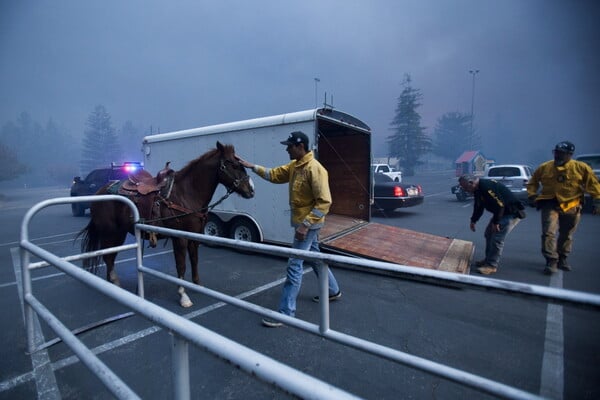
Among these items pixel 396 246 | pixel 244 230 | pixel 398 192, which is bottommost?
pixel 396 246

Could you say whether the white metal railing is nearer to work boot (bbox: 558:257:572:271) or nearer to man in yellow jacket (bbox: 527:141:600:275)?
man in yellow jacket (bbox: 527:141:600:275)

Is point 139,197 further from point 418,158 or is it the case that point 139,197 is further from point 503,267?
point 418,158

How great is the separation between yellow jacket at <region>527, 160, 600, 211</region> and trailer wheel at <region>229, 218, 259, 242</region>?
18.0 feet

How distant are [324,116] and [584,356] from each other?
466 centimetres

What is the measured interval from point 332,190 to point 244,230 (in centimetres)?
284

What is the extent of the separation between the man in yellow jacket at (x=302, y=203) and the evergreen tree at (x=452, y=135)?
97453mm

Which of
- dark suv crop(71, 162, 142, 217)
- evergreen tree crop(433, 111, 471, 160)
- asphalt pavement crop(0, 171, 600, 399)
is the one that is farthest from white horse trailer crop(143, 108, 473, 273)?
evergreen tree crop(433, 111, 471, 160)

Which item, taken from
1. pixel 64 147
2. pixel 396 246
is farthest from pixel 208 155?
pixel 64 147

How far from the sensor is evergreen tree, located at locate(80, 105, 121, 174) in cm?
7312

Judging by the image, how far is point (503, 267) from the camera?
5.59 metres

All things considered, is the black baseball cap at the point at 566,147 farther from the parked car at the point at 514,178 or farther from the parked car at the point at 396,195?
the parked car at the point at 514,178

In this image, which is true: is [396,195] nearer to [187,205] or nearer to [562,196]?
[562,196]

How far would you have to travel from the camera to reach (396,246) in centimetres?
575

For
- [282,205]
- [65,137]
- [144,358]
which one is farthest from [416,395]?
[65,137]
